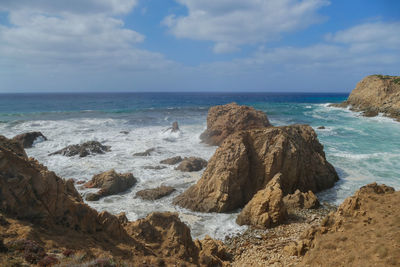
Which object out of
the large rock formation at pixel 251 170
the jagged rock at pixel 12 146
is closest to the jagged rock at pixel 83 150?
the large rock formation at pixel 251 170

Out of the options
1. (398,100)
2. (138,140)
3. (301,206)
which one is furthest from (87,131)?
(398,100)

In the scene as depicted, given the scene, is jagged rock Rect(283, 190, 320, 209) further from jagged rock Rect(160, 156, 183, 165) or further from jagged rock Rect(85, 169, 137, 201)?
jagged rock Rect(160, 156, 183, 165)

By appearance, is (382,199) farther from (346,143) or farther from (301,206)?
(346,143)

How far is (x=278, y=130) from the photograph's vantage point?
13.4 meters

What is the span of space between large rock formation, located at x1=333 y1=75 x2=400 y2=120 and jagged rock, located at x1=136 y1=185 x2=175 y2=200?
1834 inches

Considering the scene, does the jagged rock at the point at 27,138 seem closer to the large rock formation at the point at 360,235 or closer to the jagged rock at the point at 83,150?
the jagged rock at the point at 83,150

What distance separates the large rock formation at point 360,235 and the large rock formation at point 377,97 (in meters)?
45.5

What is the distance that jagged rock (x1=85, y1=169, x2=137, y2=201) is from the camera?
1376 cm

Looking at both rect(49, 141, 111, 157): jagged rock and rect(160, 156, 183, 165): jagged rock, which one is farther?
rect(49, 141, 111, 157): jagged rock

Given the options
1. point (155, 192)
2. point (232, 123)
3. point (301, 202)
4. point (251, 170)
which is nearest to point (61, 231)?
point (155, 192)

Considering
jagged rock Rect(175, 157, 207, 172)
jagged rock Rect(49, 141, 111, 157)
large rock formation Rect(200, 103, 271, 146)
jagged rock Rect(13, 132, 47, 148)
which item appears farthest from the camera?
large rock formation Rect(200, 103, 271, 146)

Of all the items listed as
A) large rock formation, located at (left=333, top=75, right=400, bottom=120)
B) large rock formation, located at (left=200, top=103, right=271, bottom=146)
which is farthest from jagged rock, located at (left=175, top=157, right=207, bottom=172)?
large rock formation, located at (left=333, top=75, right=400, bottom=120)

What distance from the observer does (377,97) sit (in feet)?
184

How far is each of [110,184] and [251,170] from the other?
25.8 feet
